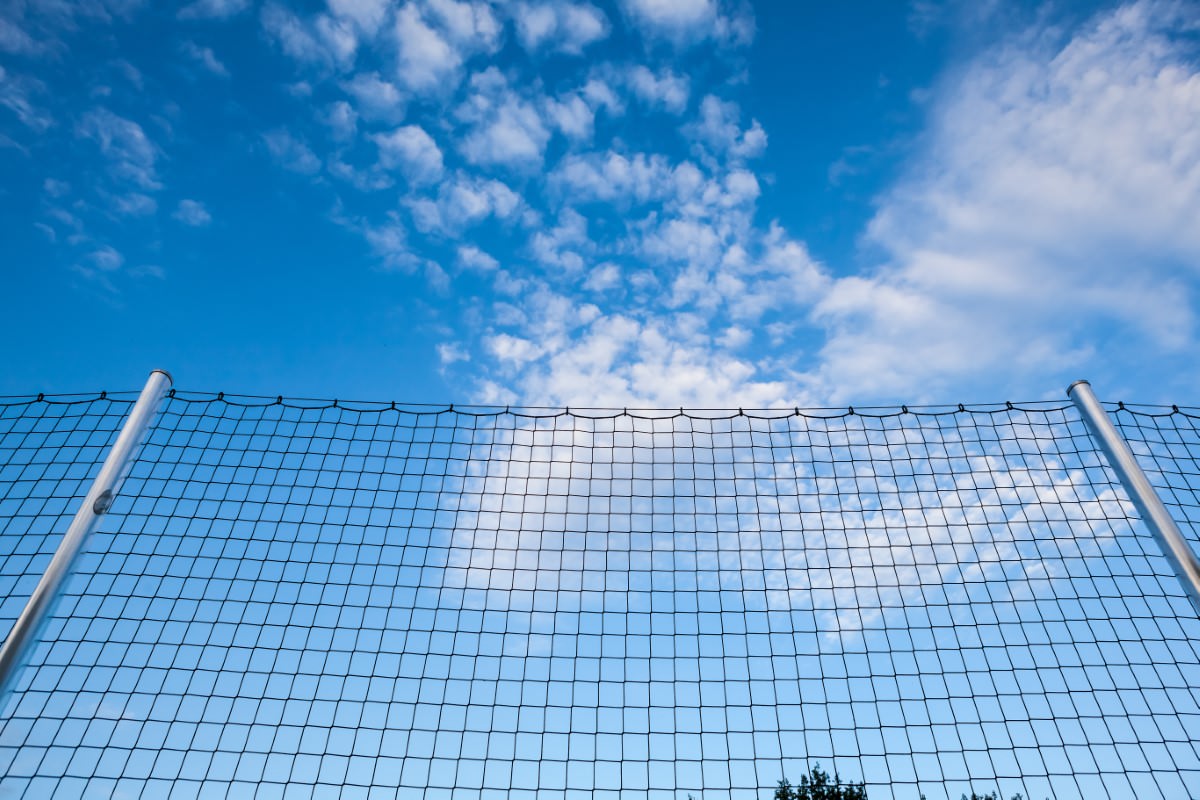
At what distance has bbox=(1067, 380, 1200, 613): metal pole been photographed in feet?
9.55

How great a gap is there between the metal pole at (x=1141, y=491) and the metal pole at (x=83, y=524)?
4829 mm

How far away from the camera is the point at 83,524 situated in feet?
9.71

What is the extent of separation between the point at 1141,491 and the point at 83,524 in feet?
16.0

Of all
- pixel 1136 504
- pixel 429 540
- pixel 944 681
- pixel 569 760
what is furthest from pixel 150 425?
pixel 1136 504

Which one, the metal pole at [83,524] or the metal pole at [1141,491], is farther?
the metal pole at [1141,491]

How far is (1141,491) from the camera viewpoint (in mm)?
3143

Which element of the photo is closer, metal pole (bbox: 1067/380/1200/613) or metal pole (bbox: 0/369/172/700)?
metal pole (bbox: 0/369/172/700)

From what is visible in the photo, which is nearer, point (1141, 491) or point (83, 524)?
point (83, 524)

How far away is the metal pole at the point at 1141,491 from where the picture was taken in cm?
291

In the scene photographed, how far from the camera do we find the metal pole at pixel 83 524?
2.63m

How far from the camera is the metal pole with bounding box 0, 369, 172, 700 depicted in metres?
2.63

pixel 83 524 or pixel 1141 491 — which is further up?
pixel 1141 491

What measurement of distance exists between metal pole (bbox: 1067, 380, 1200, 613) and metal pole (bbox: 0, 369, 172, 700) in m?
4.83

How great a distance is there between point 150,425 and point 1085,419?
4.93 m
